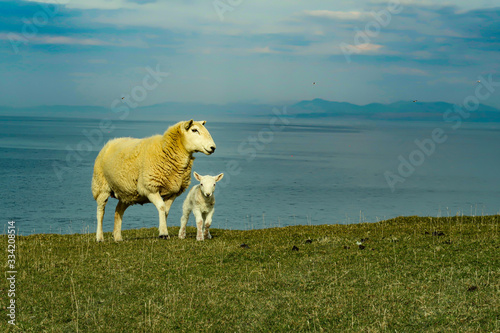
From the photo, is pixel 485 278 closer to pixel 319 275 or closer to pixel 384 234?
pixel 319 275

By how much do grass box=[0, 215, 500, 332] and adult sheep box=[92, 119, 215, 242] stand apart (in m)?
1.53

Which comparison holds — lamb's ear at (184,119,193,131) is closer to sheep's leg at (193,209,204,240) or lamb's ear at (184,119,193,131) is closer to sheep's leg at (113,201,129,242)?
sheep's leg at (193,209,204,240)

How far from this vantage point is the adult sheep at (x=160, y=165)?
15594 mm

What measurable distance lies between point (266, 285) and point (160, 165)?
647cm

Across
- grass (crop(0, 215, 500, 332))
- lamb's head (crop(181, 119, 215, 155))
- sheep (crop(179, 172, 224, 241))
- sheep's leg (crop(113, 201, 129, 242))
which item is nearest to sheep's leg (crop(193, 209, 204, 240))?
sheep (crop(179, 172, 224, 241))

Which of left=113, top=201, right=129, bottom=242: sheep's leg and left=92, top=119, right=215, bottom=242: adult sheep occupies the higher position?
left=92, top=119, right=215, bottom=242: adult sheep

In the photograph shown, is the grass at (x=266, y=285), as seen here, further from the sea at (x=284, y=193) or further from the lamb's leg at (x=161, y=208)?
the sea at (x=284, y=193)

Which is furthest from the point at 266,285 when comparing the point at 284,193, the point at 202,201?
the point at 284,193

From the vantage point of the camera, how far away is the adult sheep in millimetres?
15594

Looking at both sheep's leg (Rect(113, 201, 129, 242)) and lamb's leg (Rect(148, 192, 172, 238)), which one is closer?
lamb's leg (Rect(148, 192, 172, 238))

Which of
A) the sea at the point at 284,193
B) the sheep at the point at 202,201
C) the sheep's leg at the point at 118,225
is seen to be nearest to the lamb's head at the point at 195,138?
the sheep at the point at 202,201

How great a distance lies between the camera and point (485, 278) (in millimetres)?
10180

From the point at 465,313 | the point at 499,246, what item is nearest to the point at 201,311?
the point at 465,313

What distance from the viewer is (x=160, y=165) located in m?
15.7
